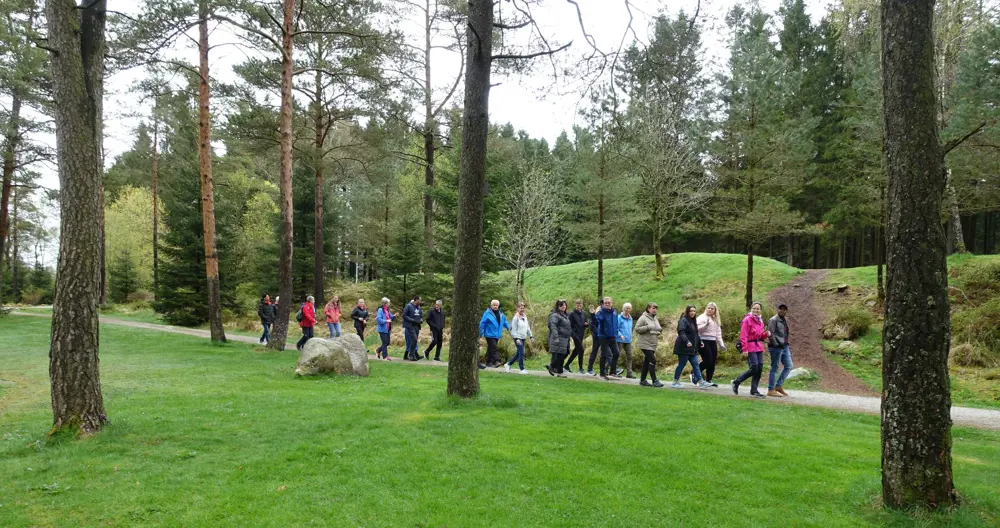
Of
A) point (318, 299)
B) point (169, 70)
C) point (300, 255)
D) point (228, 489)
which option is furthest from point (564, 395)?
point (300, 255)

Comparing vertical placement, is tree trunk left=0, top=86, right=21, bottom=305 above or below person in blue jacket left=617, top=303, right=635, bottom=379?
above

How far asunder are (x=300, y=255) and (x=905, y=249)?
2699 cm

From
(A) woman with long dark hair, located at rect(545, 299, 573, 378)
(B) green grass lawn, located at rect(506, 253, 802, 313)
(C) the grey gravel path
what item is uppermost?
(B) green grass lawn, located at rect(506, 253, 802, 313)

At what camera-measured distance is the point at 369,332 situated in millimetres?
22422

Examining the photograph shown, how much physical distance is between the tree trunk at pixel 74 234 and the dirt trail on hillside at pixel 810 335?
1413cm

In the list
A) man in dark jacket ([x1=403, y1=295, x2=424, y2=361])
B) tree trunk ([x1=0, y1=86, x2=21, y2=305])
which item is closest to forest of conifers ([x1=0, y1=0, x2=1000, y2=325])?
tree trunk ([x1=0, y1=86, x2=21, y2=305])

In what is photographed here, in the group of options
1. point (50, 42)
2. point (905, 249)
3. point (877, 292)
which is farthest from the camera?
point (877, 292)

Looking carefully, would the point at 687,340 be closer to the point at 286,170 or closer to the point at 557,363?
the point at 557,363

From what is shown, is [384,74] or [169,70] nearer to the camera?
[169,70]

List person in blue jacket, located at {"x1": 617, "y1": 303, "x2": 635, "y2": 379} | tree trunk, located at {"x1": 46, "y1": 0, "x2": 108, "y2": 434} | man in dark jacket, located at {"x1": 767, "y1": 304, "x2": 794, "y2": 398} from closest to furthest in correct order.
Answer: tree trunk, located at {"x1": 46, "y1": 0, "x2": 108, "y2": 434} → man in dark jacket, located at {"x1": 767, "y1": 304, "x2": 794, "y2": 398} → person in blue jacket, located at {"x1": 617, "y1": 303, "x2": 635, "y2": 379}

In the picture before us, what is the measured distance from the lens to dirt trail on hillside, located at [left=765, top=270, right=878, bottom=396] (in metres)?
13.2

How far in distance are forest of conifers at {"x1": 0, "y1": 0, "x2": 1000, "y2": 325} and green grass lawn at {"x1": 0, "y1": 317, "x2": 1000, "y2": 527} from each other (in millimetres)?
4860

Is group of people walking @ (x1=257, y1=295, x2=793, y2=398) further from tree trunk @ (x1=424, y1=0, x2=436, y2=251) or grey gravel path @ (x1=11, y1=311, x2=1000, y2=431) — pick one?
tree trunk @ (x1=424, y1=0, x2=436, y2=251)

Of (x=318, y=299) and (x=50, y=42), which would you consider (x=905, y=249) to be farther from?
(x=318, y=299)
